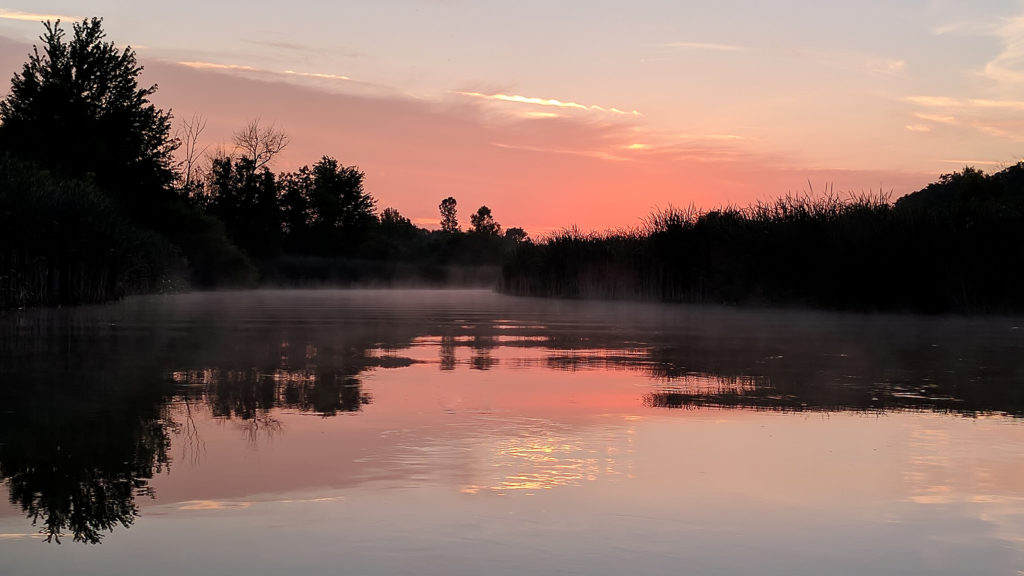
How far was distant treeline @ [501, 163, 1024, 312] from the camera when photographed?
2442 centimetres

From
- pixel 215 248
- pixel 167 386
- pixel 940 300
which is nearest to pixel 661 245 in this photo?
pixel 940 300

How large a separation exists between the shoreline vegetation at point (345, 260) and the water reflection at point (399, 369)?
4258mm

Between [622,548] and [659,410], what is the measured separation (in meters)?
4.00

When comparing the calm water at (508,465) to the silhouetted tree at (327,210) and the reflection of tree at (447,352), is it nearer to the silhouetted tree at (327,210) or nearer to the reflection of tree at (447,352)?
the reflection of tree at (447,352)

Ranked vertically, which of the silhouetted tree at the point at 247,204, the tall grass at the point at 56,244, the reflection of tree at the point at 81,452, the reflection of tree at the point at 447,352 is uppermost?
the silhouetted tree at the point at 247,204

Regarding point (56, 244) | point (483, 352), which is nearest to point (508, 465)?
point (483, 352)

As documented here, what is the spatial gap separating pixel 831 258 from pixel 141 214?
38.1m

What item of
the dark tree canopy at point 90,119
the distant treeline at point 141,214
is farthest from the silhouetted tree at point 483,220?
the dark tree canopy at point 90,119

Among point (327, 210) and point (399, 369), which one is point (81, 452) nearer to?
point (399, 369)

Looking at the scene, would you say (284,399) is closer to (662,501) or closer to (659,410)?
(659,410)

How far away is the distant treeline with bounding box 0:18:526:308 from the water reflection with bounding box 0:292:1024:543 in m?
6.25

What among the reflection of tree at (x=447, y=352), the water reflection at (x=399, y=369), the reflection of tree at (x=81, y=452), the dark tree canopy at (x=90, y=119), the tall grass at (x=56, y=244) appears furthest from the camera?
the dark tree canopy at (x=90, y=119)

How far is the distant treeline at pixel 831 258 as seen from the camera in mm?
24422

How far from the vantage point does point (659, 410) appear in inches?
312
